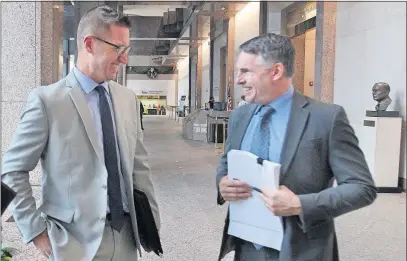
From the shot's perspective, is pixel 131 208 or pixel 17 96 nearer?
pixel 131 208

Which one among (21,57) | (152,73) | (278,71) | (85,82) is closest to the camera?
(278,71)

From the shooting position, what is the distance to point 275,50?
4.79ft

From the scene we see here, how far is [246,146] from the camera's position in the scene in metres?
1.58

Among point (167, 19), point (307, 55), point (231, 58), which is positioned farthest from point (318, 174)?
point (167, 19)

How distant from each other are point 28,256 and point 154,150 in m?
7.82

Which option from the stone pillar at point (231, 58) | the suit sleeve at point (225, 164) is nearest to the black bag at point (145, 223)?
the suit sleeve at point (225, 164)

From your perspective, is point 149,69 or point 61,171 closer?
point 61,171

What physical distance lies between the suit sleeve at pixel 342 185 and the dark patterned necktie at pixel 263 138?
0.69 feet

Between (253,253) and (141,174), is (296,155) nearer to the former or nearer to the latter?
(253,253)

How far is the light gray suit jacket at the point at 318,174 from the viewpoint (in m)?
1.35

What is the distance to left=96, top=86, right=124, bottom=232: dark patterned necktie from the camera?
176cm

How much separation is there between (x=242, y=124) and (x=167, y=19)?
20.0 m

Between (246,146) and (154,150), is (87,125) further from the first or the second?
(154,150)

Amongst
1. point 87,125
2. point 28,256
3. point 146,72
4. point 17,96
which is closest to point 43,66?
point 17,96
